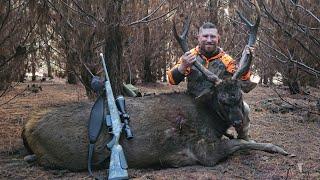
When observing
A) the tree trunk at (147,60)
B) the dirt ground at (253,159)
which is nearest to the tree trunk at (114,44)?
the dirt ground at (253,159)

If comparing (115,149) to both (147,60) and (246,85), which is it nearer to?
(246,85)

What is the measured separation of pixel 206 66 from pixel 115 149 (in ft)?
6.14

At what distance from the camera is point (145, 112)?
575cm

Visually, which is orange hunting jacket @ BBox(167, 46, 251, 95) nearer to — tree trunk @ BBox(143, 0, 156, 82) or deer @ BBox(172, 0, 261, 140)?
deer @ BBox(172, 0, 261, 140)

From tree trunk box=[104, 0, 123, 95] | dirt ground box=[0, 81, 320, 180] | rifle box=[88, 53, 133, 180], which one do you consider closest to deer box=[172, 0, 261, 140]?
dirt ground box=[0, 81, 320, 180]

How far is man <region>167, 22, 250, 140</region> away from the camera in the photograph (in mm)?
6062

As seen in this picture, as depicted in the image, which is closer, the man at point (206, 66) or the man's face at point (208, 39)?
the man at point (206, 66)

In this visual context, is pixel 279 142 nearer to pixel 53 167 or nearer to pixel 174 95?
pixel 174 95

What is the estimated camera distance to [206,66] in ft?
20.5

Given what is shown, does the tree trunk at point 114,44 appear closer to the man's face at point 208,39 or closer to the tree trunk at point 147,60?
the man's face at point 208,39

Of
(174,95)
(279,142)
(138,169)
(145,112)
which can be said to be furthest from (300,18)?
(138,169)

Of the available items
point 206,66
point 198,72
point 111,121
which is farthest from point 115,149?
point 206,66

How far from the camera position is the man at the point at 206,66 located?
6062 mm

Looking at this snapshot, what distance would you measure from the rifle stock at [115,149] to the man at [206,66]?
1012 millimetres
